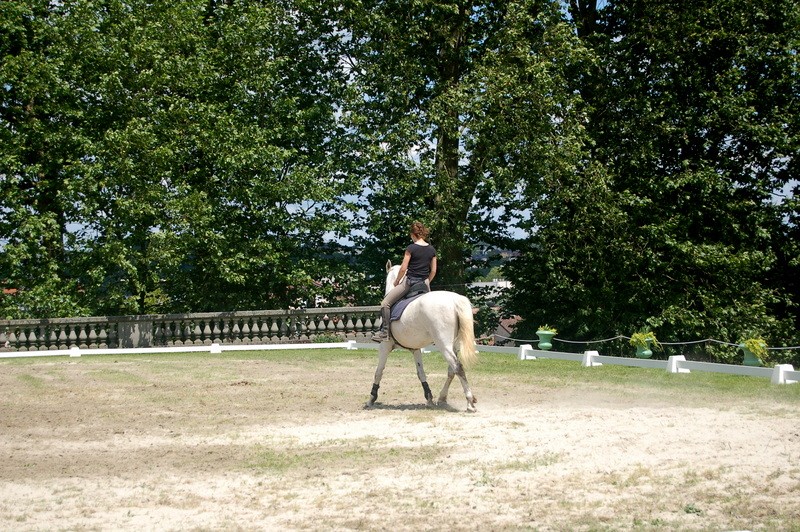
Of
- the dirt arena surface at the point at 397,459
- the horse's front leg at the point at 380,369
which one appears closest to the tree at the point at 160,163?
the dirt arena surface at the point at 397,459

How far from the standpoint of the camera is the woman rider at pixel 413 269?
1372 centimetres

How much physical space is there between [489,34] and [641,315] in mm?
10943

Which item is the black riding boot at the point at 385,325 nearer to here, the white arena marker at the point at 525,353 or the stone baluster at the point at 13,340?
the white arena marker at the point at 525,353

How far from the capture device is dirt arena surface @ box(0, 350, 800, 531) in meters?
7.43

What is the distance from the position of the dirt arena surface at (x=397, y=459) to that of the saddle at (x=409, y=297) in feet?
4.40

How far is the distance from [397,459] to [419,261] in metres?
4.55

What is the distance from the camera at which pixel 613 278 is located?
1217 inches

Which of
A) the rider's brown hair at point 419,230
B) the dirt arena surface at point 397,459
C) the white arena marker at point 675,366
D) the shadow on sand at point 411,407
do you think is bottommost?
the dirt arena surface at point 397,459

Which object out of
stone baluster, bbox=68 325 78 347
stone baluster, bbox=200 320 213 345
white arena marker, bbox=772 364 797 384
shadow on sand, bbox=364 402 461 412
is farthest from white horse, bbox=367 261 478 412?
stone baluster, bbox=68 325 78 347

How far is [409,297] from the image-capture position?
45.5 ft

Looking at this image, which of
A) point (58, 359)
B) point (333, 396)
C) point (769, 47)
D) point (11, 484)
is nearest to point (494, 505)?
point (11, 484)

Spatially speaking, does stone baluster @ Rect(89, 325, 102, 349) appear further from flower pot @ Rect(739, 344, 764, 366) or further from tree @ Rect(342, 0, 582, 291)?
flower pot @ Rect(739, 344, 764, 366)

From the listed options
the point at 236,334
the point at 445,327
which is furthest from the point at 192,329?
the point at 445,327

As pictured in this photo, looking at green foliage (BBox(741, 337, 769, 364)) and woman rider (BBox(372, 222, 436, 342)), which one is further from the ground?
woman rider (BBox(372, 222, 436, 342))
